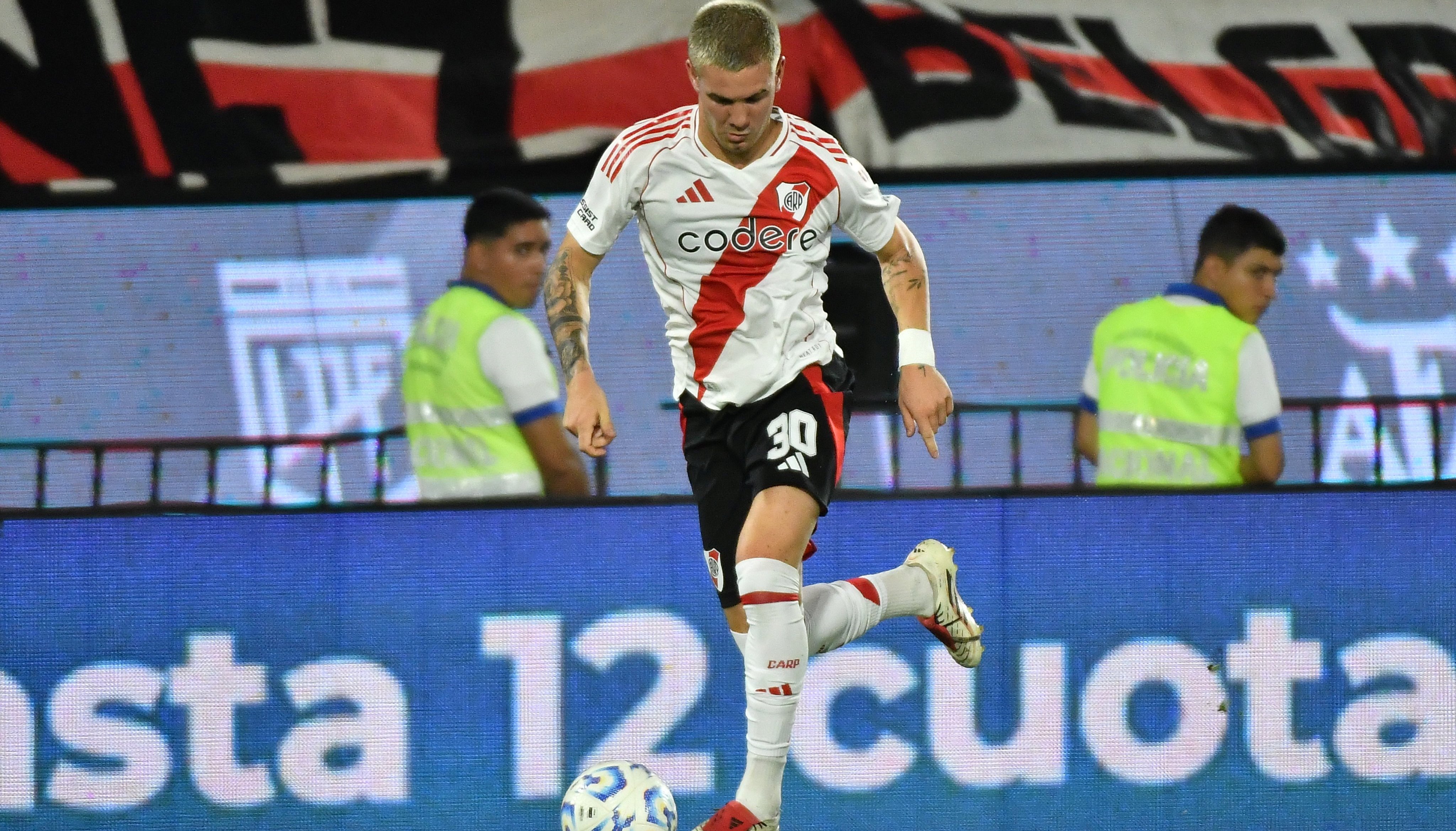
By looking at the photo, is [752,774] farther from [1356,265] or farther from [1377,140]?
[1377,140]

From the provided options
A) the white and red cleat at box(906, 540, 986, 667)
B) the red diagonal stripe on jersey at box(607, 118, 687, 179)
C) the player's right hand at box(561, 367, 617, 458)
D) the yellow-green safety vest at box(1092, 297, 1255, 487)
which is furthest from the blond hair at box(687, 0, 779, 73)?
the yellow-green safety vest at box(1092, 297, 1255, 487)

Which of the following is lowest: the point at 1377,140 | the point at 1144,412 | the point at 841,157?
the point at 1144,412

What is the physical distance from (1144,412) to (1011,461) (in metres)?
0.45

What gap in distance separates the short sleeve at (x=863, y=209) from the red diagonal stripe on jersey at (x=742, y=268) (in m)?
0.04

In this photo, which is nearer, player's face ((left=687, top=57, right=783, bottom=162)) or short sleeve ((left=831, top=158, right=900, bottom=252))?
player's face ((left=687, top=57, right=783, bottom=162))

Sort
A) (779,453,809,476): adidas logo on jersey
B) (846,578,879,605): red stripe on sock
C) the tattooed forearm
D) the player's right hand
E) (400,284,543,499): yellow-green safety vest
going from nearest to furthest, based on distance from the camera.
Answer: the player's right hand
(779,453,809,476): adidas logo on jersey
the tattooed forearm
(846,578,879,605): red stripe on sock
(400,284,543,499): yellow-green safety vest

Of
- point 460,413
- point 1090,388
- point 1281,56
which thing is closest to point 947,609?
point 1090,388

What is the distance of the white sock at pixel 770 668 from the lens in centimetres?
329

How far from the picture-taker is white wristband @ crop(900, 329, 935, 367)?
3402mm

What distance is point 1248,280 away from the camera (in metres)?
4.69

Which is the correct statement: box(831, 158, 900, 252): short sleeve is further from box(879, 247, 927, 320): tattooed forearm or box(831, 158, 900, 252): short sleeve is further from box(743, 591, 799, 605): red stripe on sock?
box(743, 591, 799, 605): red stripe on sock

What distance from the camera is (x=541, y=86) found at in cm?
478

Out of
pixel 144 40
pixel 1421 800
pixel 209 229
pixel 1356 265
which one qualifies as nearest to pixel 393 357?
pixel 209 229

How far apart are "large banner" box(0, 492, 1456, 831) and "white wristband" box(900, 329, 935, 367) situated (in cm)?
123
